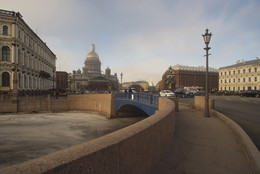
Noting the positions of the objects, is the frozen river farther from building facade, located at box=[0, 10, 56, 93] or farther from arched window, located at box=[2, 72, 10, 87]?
building facade, located at box=[0, 10, 56, 93]

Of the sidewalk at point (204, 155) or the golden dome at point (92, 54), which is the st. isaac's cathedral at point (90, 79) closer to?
the golden dome at point (92, 54)

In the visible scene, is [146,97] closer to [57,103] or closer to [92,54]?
[57,103]

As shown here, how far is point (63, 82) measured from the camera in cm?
10269

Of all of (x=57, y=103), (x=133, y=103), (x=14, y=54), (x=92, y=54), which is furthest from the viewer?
(x=92, y=54)

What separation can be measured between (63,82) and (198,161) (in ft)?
351

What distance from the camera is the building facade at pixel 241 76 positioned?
60.1m

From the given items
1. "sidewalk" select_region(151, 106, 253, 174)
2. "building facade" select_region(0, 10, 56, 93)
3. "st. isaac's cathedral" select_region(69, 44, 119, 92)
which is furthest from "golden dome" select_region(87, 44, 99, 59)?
"sidewalk" select_region(151, 106, 253, 174)

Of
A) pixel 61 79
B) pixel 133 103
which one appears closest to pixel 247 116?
pixel 133 103

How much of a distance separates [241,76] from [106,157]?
76.9m

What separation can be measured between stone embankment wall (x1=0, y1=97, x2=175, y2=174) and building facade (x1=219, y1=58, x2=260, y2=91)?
7073cm

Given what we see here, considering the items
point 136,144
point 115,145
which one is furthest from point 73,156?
point 136,144

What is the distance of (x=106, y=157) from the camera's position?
2.28 m

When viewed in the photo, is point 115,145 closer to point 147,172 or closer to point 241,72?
point 147,172

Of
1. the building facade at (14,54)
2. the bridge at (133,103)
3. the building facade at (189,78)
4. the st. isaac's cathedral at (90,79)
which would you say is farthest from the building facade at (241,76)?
the building facade at (14,54)
